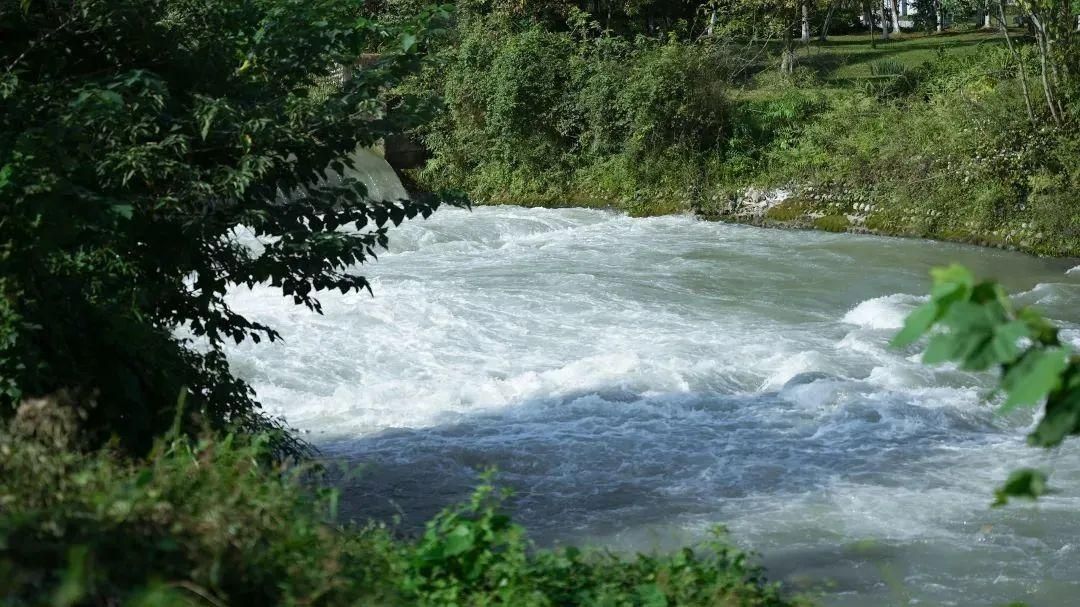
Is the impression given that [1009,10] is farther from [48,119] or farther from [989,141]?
[48,119]

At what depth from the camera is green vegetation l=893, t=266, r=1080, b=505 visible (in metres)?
2.47

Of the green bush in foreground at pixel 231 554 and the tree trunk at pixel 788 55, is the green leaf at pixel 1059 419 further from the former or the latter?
the tree trunk at pixel 788 55

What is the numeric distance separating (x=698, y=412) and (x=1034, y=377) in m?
7.80

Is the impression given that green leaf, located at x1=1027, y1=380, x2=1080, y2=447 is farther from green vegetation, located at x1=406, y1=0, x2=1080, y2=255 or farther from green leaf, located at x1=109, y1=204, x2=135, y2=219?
green vegetation, located at x1=406, y1=0, x2=1080, y2=255

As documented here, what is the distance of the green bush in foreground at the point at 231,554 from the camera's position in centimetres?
296

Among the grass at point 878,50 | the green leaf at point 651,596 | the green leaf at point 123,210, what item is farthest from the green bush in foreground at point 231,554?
the grass at point 878,50

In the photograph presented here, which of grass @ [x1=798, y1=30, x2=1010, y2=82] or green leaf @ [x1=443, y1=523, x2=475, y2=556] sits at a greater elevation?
grass @ [x1=798, y1=30, x2=1010, y2=82]

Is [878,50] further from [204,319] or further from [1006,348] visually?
[1006,348]

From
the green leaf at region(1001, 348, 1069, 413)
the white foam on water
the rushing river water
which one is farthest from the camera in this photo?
the white foam on water

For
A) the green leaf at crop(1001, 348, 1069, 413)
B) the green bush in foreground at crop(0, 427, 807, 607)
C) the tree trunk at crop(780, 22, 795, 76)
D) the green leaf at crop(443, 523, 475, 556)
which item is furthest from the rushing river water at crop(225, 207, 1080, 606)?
the tree trunk at crop(780, 22, 795, 76)

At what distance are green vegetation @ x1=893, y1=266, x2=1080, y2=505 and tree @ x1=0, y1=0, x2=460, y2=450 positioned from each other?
339cm

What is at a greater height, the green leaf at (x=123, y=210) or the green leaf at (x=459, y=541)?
the green leaf at (x=123, y=210)

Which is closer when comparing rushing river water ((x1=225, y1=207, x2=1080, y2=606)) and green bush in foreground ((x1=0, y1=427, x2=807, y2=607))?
green bush in foreground ((x1=0, y1=427, x2=807, y2=607))

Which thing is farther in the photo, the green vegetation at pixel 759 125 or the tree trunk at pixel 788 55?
the tree trunk at pixel 788 55
